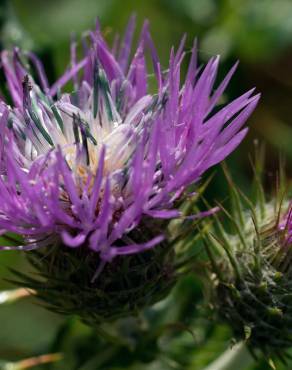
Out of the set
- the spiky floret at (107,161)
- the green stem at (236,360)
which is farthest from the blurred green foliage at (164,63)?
the spiky floret at (107,161)

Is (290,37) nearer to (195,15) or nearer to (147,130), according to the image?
(195,15)

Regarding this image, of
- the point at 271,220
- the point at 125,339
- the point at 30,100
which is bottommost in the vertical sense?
the point at 125,339

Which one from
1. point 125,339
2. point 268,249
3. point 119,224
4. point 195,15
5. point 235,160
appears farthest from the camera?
point 195,15

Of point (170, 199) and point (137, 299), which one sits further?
point (137, 299)

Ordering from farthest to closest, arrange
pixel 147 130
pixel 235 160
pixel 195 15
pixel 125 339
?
pixel 195 15 → pixel 235 160 → pixel 125 339 → pixel 147 130

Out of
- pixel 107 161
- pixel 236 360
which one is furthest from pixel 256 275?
pixel 107 161

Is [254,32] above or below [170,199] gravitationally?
above

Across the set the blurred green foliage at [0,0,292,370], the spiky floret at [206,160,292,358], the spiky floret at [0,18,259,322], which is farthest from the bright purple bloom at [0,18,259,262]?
the blurred green foliage at [0,0,292,370]

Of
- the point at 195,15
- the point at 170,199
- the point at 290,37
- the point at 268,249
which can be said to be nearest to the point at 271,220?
the point at 268,249
